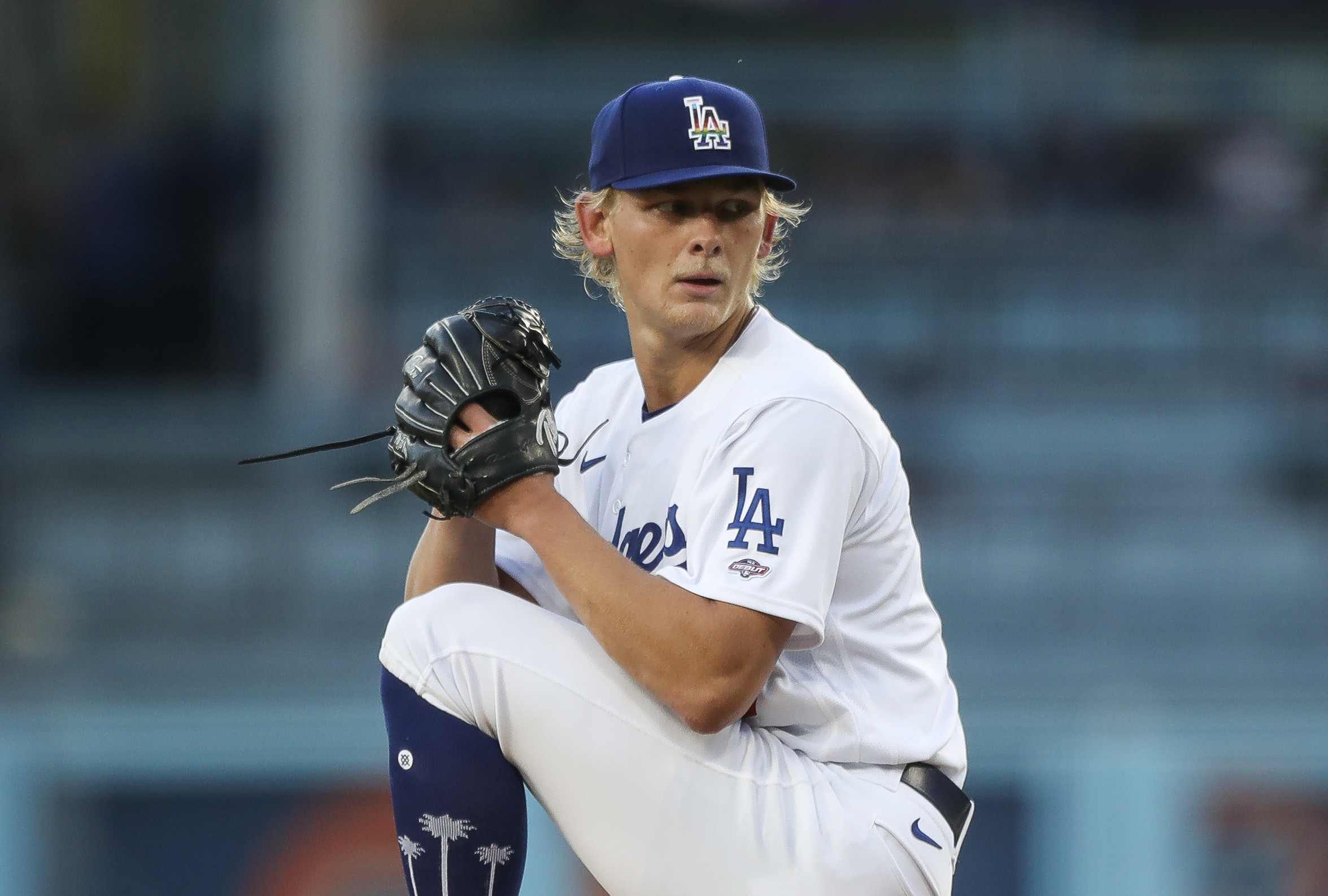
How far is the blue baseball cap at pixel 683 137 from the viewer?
2.61m

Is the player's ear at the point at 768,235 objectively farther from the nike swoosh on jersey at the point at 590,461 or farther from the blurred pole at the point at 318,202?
the blurred pole at the point at 318,202

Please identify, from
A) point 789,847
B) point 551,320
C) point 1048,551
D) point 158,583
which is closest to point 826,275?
point 551,320

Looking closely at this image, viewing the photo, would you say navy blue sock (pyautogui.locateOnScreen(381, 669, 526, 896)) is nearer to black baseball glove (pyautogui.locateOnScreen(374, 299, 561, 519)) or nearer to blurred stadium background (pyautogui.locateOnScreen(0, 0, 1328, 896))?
black baseball glove (pyautogui.locateOnScreen(374, 299, 561, 519))

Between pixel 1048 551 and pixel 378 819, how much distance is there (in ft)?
10.8

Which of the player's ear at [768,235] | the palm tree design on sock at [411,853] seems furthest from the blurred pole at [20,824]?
the player's ear at [768,235]

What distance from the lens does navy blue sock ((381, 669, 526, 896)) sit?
2.53 meters

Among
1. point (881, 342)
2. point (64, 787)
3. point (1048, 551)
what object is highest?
point (881, 342)

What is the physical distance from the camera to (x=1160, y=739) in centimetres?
609

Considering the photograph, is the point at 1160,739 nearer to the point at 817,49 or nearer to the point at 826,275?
the point at 826,275

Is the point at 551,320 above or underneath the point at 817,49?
underneath

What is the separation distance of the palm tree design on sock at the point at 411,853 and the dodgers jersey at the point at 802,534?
52 centimetres

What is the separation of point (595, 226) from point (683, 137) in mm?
278

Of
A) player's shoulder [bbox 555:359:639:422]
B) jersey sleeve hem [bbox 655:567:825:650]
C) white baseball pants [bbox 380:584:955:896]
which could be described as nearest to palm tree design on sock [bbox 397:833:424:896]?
white baseball pants [bbox 380:584:955:896]

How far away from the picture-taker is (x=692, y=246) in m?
2.65
